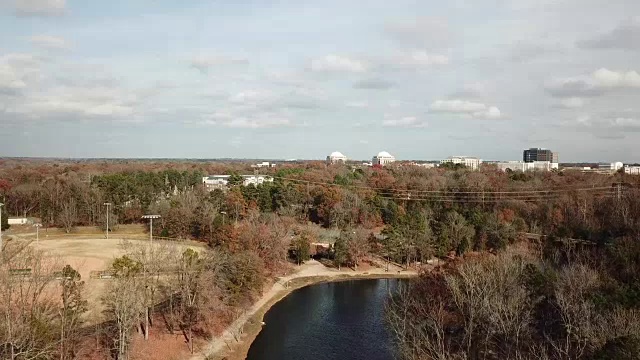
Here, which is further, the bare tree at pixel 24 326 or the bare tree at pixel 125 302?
the bare tree at pixel 125 302

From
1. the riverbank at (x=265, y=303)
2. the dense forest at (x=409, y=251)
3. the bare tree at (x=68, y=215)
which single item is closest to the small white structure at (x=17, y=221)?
Answer: the dense forest at (x=409, y=251)

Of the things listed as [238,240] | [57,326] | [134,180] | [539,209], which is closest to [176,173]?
[134,180]

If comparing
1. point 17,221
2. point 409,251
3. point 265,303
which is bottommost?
point 265,303

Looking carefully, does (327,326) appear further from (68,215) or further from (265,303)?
(68,215)

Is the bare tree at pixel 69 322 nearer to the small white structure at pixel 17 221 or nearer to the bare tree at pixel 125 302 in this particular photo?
the bare tree at pixel 125 302

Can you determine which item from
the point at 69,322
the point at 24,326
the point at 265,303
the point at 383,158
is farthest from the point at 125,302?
the point at 383,158

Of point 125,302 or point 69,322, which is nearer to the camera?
point 69,322

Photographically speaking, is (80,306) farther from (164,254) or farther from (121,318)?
(164,254)
